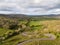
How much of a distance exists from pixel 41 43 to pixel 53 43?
19.3 feet

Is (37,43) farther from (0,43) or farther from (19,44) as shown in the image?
(0,43)

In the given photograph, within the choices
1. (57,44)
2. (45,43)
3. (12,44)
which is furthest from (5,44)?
(57,44)

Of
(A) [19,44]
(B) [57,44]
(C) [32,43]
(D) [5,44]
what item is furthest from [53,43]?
(D) [5,44]

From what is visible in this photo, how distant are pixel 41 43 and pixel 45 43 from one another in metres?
2.08

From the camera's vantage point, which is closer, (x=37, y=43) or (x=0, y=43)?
(x=37, y=43)

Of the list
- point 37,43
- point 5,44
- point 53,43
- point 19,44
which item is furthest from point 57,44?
point 5,44

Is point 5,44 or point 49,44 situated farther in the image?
point 5,44

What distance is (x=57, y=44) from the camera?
80500mm

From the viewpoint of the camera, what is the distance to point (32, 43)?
82000 mm

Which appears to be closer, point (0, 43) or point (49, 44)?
point (49, 44)

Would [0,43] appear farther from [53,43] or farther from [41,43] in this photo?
[53,43]

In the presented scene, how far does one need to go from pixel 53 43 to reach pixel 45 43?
4044mm

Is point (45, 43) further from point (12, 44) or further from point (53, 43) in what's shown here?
point (12, 44)

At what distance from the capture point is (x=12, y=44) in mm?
84125
